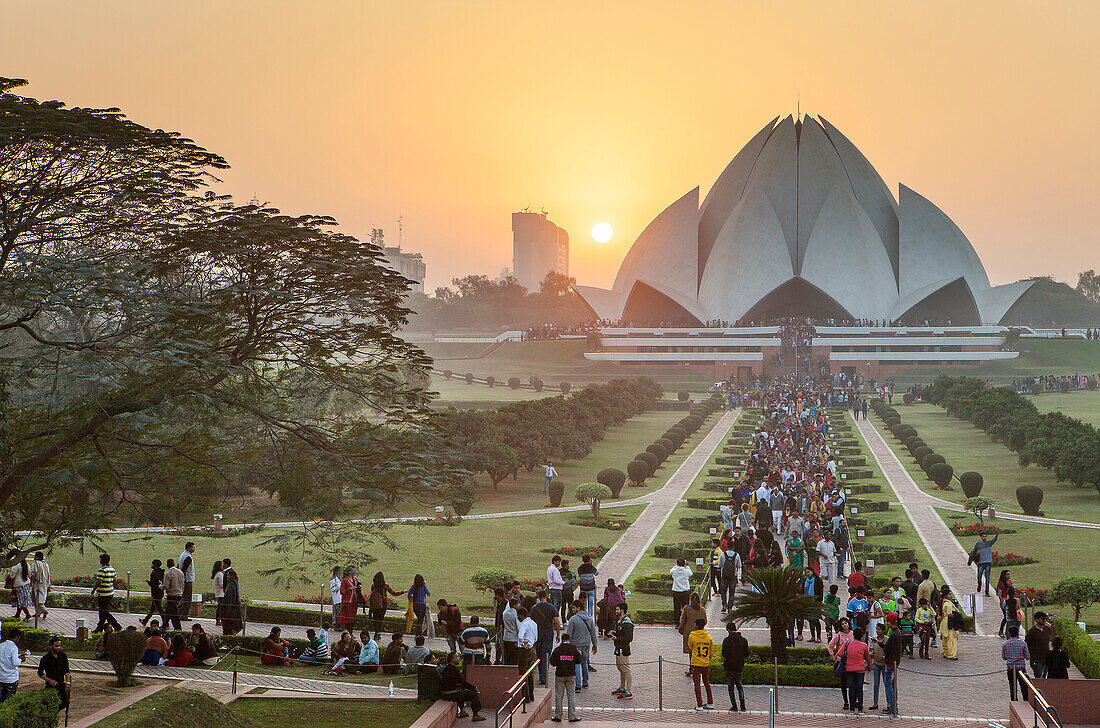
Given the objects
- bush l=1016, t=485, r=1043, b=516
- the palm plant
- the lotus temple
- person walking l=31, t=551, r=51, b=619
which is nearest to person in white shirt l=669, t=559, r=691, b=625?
the palm plant

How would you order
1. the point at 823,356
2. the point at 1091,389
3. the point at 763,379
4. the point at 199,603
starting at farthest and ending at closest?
the point at 823,356, the point at 763,379, the point at 1091,389, the point at 199,603

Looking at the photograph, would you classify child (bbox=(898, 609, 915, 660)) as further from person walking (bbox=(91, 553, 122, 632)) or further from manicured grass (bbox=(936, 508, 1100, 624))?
person walking (bbox=(91, 553, 122, 632))

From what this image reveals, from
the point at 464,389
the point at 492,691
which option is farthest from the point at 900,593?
the point at 464,389

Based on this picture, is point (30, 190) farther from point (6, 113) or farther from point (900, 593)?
point (900, 593)

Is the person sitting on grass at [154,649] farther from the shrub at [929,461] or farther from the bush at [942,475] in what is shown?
the shrub at [929,461]

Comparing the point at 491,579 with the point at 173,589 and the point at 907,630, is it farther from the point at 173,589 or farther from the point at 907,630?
the point at 907,630

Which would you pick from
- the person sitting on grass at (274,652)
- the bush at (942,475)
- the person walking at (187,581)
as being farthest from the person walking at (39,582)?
the bush at (942,475)

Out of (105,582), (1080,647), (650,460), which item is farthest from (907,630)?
(650,460)
